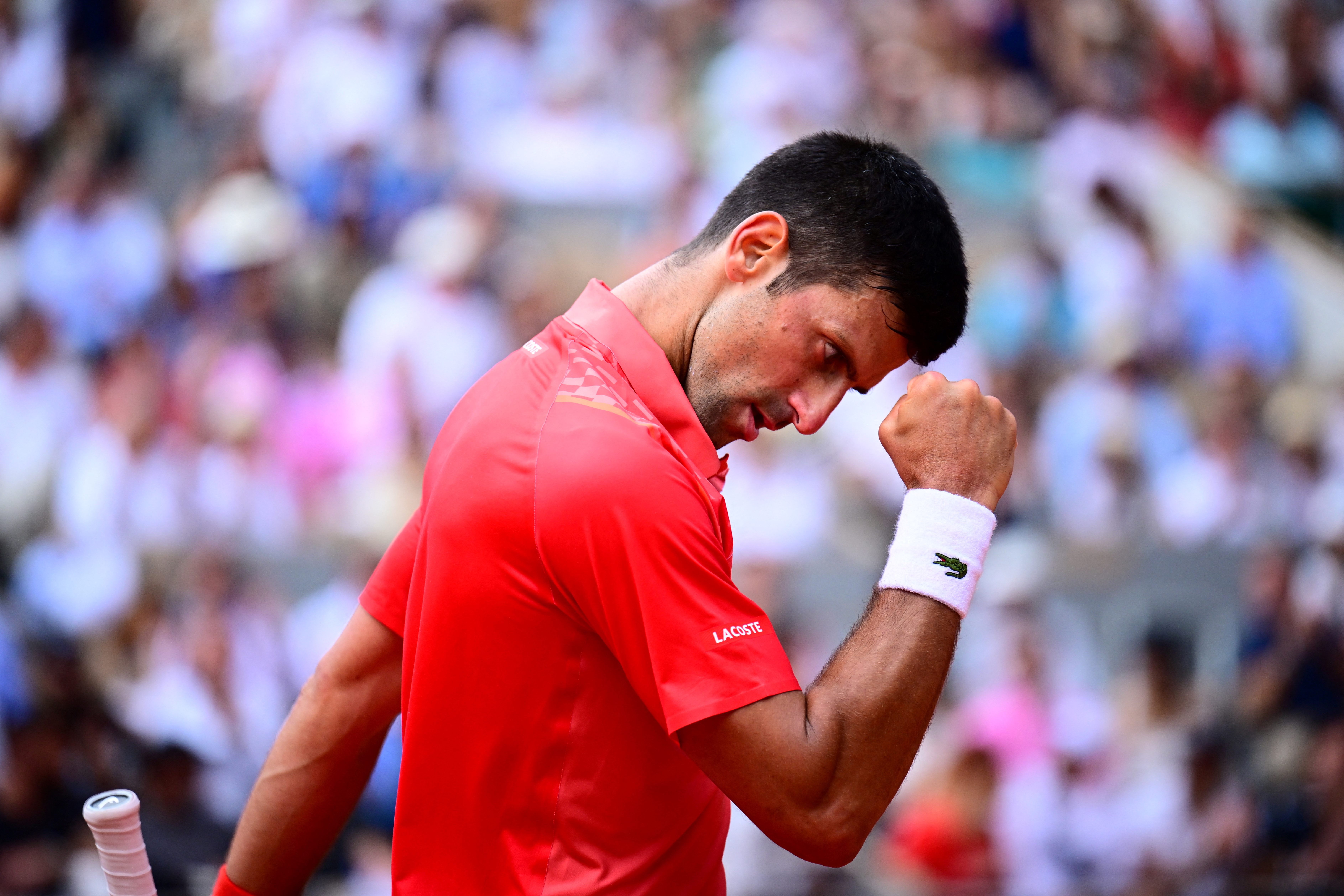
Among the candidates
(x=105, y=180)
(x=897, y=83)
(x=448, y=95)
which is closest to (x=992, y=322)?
(x=897, y=83)

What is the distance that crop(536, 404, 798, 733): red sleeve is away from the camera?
1.33 m

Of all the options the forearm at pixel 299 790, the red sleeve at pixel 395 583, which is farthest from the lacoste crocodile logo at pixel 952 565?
the forearm at pixel 299 790

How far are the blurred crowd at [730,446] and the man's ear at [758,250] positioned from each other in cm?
399

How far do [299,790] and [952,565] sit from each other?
1.02 meters

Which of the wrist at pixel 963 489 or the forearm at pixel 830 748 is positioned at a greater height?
the wrist at pixel 963 489

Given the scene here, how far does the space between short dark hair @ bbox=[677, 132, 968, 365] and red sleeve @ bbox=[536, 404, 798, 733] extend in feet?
1.22

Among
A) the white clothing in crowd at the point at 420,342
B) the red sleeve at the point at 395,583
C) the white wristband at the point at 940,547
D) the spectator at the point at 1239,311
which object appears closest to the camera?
the white wristband at the point at 940,547

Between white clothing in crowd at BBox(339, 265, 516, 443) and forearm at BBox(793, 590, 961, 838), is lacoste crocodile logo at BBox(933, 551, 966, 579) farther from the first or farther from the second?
white clothing in crowd at BBox(339, 265, 516, 443)

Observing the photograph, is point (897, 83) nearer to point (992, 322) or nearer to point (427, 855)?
point (992, 322)

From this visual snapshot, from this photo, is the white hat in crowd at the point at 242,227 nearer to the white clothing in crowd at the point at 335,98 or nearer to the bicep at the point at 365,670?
the white clothing in crowd at the point at 335,98

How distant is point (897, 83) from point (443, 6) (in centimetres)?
267

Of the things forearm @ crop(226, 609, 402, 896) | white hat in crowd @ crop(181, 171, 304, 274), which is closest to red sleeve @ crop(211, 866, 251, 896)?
forearm @ crop(226, 609, 402, 896)

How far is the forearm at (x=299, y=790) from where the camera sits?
1.79m

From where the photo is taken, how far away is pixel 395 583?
5.69 ft
